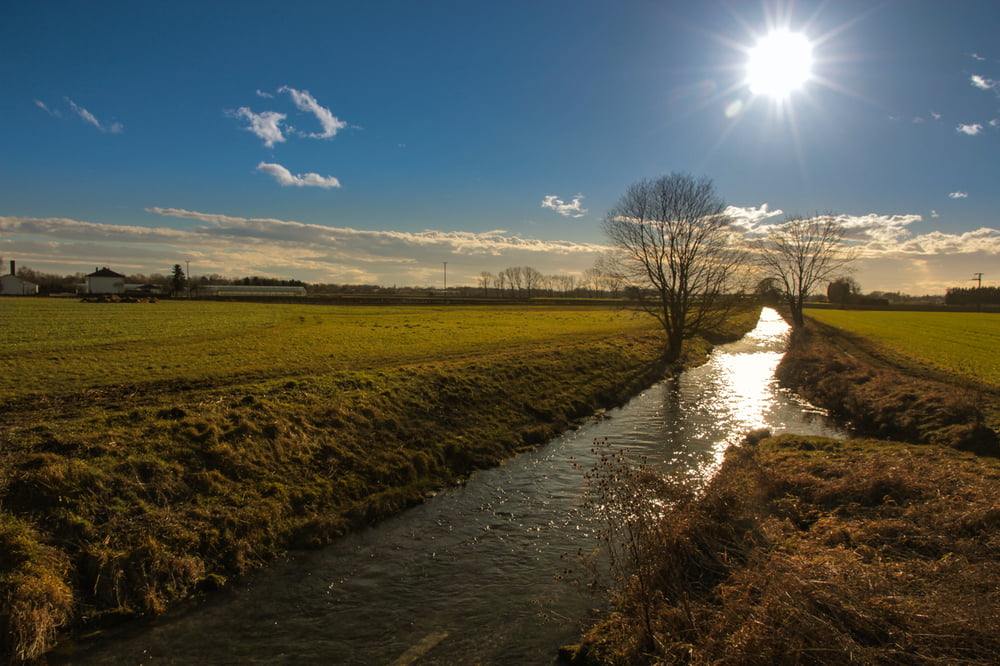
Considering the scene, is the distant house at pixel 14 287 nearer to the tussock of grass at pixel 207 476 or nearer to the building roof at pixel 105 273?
the building roof at pixel 105 273

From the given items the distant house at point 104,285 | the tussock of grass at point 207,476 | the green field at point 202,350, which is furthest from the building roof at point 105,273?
the tussock of grass at point 207,476

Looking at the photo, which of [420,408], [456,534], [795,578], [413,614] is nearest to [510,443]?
[420,408]

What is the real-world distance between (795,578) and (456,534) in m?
6.96

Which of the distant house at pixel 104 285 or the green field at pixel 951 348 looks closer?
the green field at pixel 951 348

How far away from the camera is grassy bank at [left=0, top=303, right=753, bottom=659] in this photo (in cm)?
834

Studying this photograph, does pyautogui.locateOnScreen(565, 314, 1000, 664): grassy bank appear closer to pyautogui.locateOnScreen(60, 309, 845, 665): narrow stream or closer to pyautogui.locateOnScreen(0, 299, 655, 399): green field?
pyautogui.locateOnScreen(60, 309, 845, 665): narrow stream

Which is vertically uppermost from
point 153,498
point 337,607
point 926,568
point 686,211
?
point 686,211

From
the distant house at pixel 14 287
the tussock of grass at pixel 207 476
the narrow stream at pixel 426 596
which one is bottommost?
the narrow stream at pixel 426 596

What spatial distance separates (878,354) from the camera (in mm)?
35156

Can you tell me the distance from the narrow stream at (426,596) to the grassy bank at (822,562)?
51.3 inches

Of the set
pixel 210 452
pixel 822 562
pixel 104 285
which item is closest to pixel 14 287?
pixel 104 285

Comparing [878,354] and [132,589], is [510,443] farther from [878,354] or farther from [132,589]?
[878,354]

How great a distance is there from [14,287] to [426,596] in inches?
6593

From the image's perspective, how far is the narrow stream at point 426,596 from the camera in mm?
7293
